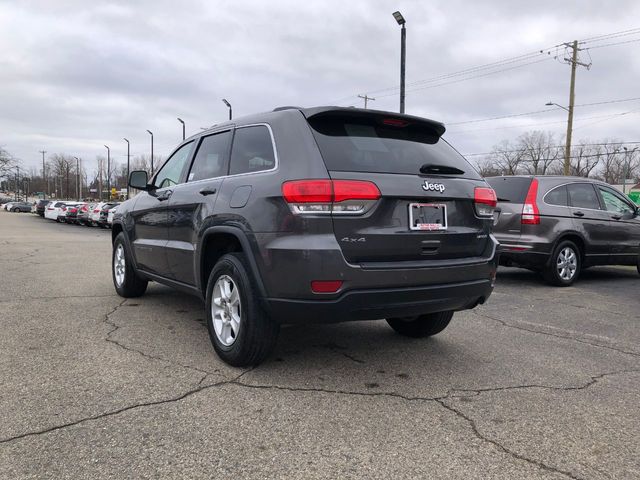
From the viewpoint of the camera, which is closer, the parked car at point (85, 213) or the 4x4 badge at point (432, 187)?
the 4x4 badge at point (432, 187)

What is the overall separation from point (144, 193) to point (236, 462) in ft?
13.2

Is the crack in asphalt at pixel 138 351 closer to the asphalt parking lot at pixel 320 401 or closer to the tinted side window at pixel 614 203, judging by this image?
the asphalt parking lot at pixel 320 401

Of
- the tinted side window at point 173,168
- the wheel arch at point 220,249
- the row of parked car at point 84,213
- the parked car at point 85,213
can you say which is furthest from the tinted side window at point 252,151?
the parked car at point 85,213

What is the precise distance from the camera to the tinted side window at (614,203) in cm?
865

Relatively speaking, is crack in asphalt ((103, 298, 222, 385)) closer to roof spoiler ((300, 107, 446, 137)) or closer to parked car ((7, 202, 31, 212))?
roof spoiler ((300, 107, 446, 137))

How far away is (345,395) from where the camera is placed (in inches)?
131

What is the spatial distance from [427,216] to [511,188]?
5060 millimetres

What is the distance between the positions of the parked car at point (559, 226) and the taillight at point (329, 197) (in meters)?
5.22

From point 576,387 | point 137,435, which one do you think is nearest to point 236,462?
point 137,435

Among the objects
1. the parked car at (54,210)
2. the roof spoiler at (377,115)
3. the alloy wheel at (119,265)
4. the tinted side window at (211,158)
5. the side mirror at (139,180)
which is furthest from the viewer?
the parked car at (54,210)

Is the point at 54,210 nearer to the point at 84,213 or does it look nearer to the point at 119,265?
the point at 84,213

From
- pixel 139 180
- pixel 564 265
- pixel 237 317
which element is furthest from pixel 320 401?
pixel 564 265

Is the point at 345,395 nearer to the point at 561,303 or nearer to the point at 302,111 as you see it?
the point at 302,111

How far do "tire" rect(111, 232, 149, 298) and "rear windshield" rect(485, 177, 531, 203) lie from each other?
209 inches
